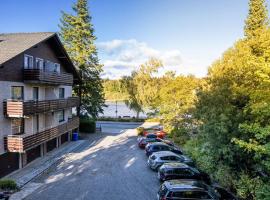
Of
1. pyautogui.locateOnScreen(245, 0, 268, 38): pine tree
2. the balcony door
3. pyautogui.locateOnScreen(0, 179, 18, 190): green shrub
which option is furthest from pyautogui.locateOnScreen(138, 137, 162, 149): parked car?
pyautogui.locateOnScreen(245, 0, 268, 38): pine tree

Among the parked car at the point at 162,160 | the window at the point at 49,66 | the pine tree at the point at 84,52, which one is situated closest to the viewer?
the parked car at the point at 162,160

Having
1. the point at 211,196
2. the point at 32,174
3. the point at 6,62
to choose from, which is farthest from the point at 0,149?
the point at 211,196

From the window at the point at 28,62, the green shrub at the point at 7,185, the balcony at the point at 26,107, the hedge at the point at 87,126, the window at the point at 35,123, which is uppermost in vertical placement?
the window at the point at 28,62

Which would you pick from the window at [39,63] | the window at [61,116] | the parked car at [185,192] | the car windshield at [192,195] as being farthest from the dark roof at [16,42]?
the car windshield at [192,195]

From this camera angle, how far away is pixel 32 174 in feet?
69.8

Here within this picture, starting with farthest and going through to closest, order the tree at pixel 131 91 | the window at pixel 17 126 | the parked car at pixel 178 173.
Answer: the tree at pixel 131 91
the window at pixel 17 126
the parked car at pixel 178 173

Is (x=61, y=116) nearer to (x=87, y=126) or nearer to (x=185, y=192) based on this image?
(x=87, y=126)

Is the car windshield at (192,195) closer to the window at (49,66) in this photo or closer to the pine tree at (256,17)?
the window at (49,66)

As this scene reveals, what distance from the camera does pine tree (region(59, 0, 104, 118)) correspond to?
40094 millimetres

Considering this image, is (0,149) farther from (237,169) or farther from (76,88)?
(76,88)

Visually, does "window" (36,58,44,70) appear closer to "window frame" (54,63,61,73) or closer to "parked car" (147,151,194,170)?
"window frame" (54,63,61,73)

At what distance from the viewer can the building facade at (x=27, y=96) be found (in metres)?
20.2

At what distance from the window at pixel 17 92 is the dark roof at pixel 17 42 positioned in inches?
108

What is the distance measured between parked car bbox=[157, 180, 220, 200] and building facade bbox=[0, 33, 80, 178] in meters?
10.9
